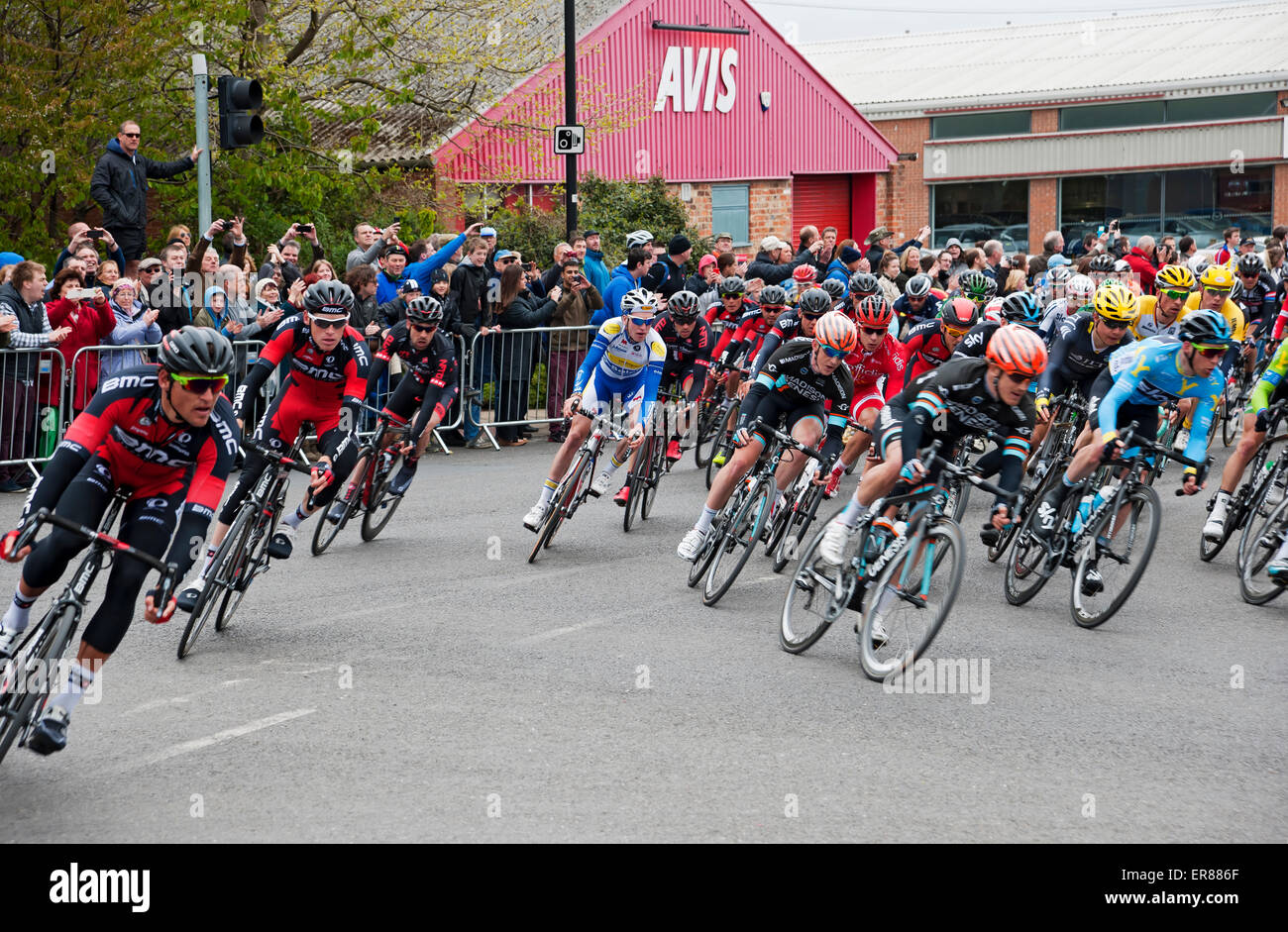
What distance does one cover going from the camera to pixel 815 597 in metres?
8.25

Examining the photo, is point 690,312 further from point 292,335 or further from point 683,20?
point 683,20

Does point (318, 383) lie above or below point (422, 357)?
below

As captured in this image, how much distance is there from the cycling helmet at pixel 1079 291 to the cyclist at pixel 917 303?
6.31 feet

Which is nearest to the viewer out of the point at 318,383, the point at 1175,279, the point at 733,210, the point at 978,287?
the point at 318,383

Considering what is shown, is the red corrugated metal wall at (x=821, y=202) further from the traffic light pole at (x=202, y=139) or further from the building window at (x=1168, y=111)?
the traffic light pole at (x=202, y=139)

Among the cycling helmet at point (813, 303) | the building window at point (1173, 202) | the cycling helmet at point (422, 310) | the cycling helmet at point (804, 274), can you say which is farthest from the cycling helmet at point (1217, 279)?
the building window at point (1173, 202)

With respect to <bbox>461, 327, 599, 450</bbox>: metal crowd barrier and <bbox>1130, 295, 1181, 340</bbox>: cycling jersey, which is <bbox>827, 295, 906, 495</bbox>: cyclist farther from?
<bbox>461, 327, 599, 450</bbox>: metal crowd barrier

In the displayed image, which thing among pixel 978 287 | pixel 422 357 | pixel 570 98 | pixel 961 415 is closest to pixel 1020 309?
pixel 978 287

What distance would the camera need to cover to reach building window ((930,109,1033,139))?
4803 centimetres

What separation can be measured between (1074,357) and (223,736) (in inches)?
303

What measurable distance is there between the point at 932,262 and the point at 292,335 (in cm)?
1273

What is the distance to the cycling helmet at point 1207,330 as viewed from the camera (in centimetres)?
930

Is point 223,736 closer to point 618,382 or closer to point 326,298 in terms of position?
point 326,298

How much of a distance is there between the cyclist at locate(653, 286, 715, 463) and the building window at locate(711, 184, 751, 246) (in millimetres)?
22200
